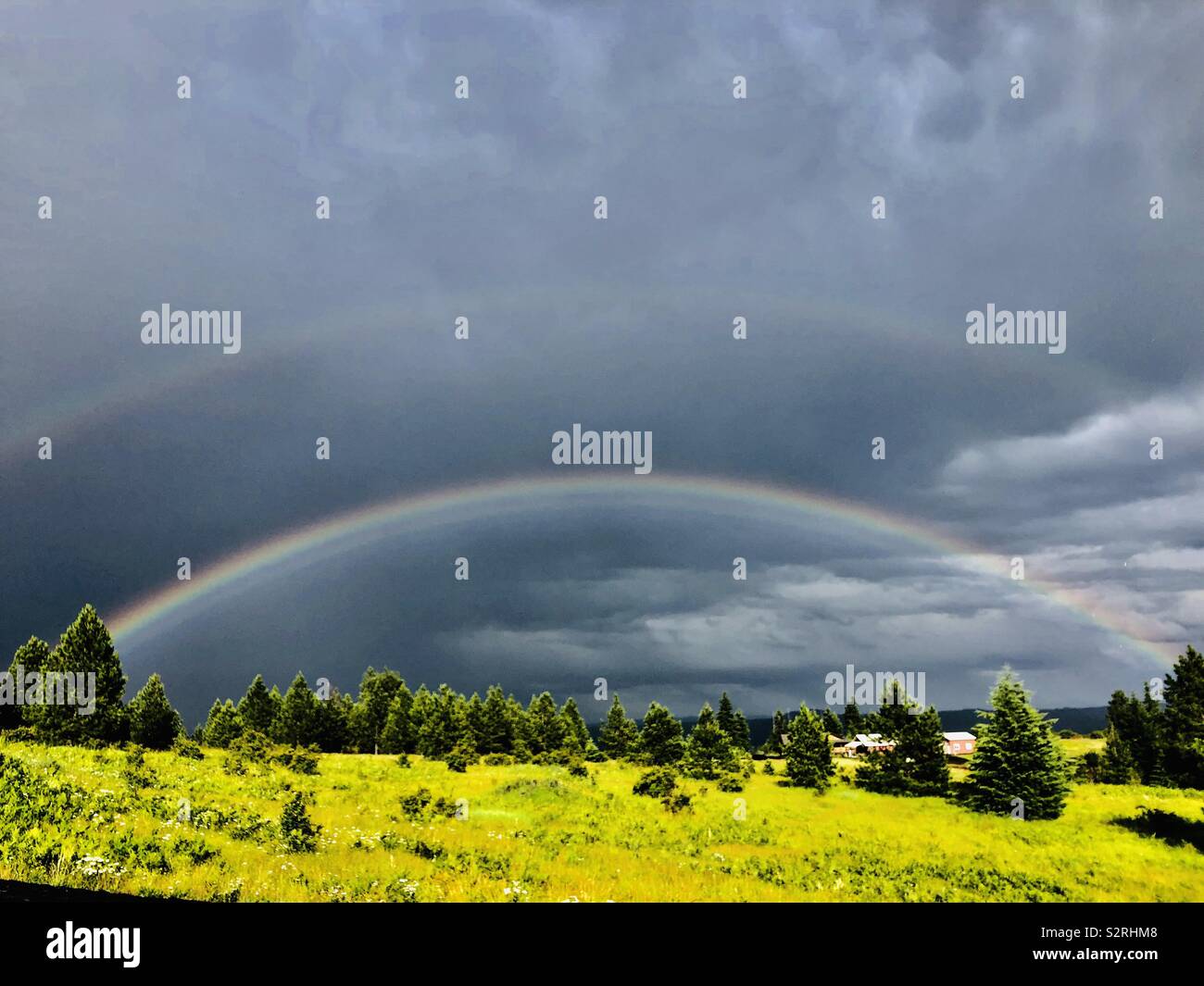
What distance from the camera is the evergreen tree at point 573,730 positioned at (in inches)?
2719

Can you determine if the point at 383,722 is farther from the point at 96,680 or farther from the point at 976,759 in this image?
the point at 976,759

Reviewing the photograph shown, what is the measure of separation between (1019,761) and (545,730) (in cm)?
4616

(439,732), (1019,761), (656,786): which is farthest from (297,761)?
(1019,761)

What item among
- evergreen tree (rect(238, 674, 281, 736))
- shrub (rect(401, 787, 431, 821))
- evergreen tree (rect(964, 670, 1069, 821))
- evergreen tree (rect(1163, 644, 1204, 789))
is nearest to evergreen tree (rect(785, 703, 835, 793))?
evergreen tree (rect(964, 670, 1069, 821))

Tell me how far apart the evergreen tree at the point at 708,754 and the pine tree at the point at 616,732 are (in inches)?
774

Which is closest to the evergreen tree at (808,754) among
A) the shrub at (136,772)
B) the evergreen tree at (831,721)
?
the shrub at (136,772)

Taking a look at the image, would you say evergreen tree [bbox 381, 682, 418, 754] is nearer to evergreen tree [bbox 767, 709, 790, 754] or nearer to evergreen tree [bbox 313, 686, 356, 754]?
evergreen tree [bbox 313, 686, 356, 754]

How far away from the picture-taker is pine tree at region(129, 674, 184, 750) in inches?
1937

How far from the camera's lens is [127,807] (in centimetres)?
2005

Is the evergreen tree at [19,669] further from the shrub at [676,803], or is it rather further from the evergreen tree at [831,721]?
the evergreen tree at [831,721]

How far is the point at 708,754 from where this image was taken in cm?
5588

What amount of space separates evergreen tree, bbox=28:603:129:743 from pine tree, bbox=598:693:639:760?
49.1m
